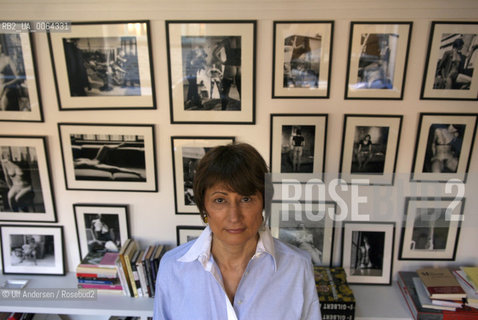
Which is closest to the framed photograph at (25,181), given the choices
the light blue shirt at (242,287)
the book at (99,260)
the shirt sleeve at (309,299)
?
the book at (99,260)

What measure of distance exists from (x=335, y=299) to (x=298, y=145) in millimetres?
819

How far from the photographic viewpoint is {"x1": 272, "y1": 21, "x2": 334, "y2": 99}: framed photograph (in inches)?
60.1

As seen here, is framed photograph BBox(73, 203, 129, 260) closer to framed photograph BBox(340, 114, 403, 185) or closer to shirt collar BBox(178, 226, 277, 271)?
shirt collar BBox(178, 226, 277, 271)

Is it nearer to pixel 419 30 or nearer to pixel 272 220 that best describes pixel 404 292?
pixel 272 220

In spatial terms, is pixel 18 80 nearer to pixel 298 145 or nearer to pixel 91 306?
pixel 91 306

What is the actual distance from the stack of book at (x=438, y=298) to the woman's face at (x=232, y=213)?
3.81 feet

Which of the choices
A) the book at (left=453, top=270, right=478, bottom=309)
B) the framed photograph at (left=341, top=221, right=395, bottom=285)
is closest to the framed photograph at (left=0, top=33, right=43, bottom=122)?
the framed photograph at (left=341, top=221, right=395, bottom=285)

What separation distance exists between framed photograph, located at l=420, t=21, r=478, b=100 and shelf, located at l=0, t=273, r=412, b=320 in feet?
3.74

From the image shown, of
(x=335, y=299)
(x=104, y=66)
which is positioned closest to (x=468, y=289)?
(x=335, y=299)

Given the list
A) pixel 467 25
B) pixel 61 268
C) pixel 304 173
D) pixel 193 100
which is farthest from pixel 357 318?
pixel 61 268

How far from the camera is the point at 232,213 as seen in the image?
1.03 metres

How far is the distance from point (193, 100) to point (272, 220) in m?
0.82

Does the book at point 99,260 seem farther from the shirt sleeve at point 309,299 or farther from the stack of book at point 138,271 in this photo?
the shirt sleeve at point 309,299

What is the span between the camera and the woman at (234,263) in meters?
1.04
